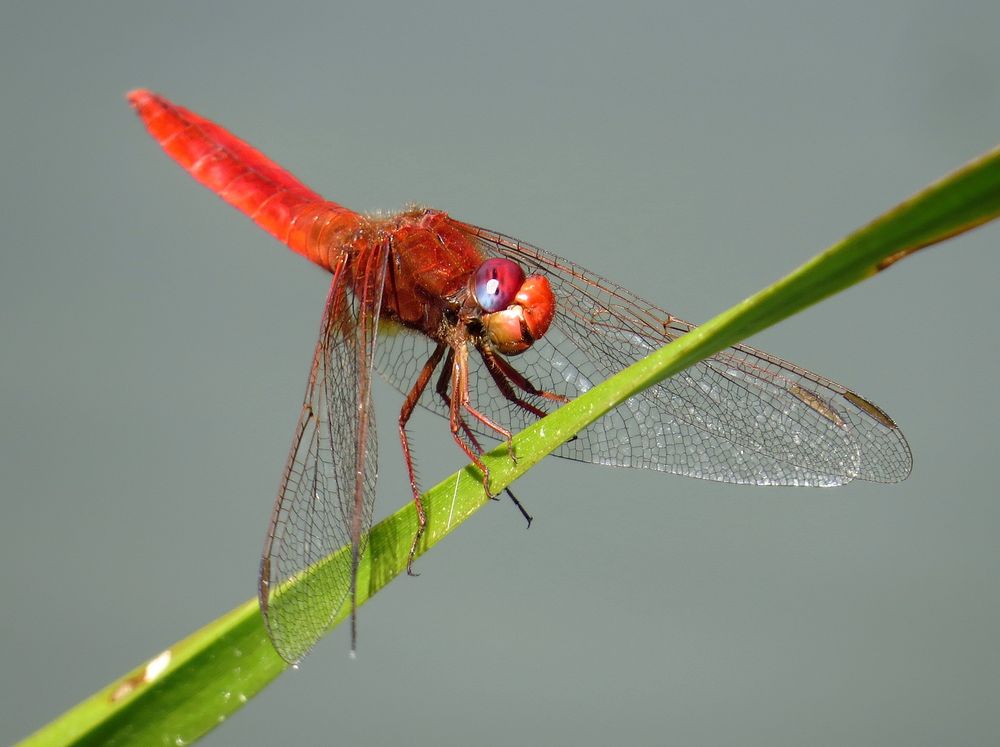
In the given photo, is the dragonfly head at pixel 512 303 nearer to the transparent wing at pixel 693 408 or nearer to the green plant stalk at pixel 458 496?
the transparent wing at pixel 693 408

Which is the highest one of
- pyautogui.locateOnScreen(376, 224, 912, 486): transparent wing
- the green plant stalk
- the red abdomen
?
the red abdomen

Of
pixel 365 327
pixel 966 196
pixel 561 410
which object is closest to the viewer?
pixel 966 196

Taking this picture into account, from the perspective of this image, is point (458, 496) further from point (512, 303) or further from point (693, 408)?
point (693, 408)

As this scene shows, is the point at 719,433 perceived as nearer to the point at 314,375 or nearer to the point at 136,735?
the point at 314,375

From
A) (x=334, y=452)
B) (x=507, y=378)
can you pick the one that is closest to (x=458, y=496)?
(x=334, y=452)

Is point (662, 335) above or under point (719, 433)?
above

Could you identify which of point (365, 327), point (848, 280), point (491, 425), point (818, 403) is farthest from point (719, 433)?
point (848, 280)

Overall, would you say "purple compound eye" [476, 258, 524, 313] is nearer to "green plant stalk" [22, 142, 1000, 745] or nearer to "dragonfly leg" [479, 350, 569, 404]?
"dragonfly leg" [479, 350, 569, 404]

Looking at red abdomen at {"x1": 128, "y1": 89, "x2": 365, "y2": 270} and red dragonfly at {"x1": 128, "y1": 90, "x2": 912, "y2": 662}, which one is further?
red abdomen at {"x1": 128, "y1": 89, "x2": 365, "y2": 270}

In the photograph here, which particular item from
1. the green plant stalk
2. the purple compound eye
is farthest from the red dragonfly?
the green plant stalk
